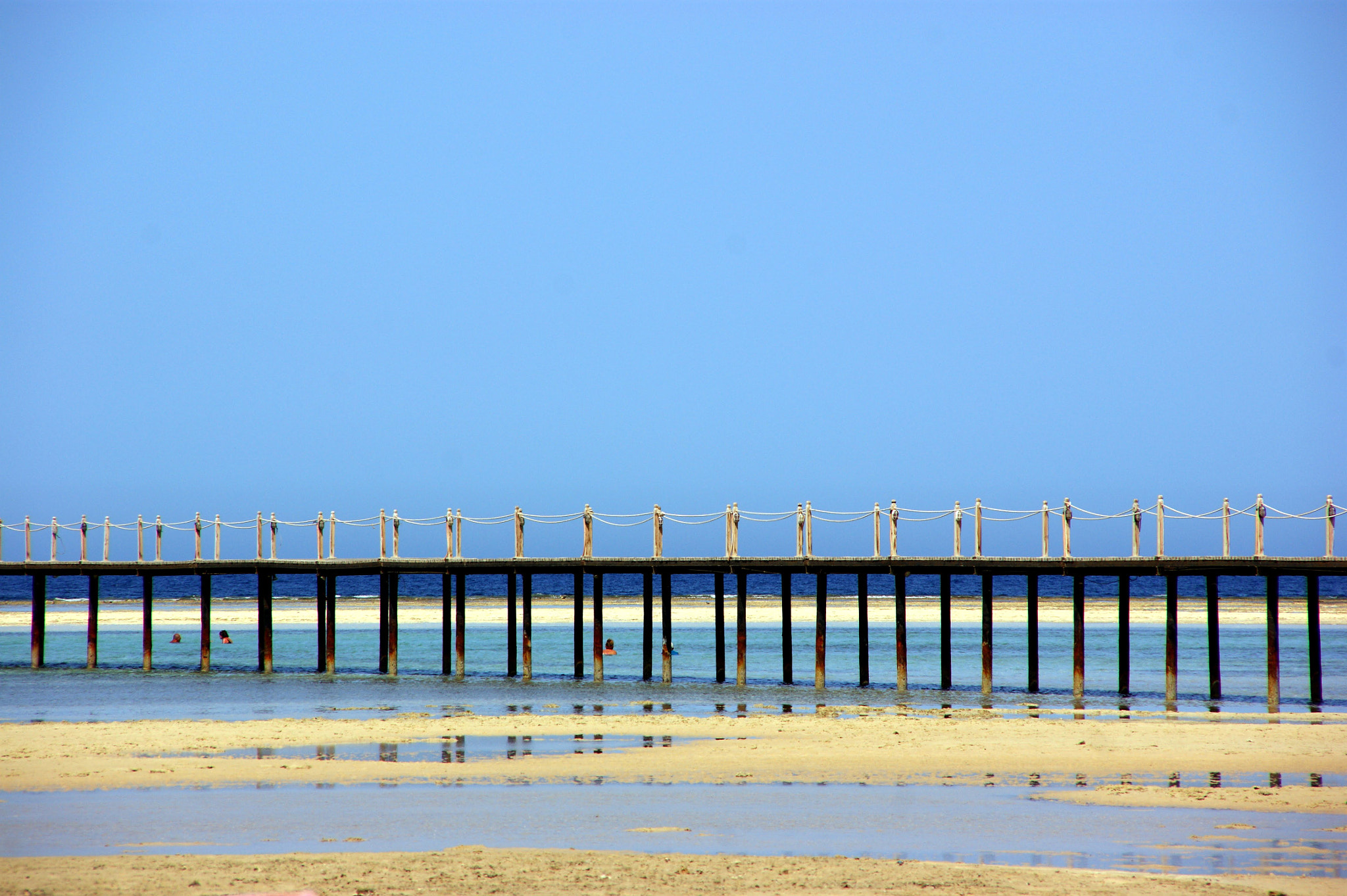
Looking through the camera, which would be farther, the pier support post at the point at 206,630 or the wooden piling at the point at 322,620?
the pier support post at the point at 206,630

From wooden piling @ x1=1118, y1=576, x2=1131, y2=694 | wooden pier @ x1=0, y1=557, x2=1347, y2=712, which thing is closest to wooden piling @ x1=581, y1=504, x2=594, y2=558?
wooden pier @ x1=0, y1=557, x2=1347, y2=712

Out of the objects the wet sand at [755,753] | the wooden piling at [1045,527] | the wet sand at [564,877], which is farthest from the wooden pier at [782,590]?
the wet sand at [564,877]

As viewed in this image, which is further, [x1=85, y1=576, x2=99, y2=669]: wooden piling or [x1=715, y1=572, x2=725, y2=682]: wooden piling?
[x1=85, y1=576, x2=99, y2=669]: wooden piling

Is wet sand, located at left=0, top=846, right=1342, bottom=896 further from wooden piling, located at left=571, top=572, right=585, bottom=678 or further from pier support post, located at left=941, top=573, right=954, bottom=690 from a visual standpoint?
wooden piling, located at left=571, top=572, right=585, bottom=678

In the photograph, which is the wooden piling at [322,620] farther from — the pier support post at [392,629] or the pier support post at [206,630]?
the pier support post at [206,630]

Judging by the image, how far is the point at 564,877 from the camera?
11.2m

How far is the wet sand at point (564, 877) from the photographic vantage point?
10.7m

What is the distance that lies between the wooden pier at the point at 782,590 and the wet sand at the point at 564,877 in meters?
14.1

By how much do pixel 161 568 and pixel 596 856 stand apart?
2496 cm

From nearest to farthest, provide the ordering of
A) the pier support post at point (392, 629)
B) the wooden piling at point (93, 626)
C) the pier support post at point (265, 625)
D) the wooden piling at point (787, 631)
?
the wooden piling at point (787, 631) < the pier support post at point (392, 629) < the pier support post at point (265, 625) < the wooden piling at point (93, 626)

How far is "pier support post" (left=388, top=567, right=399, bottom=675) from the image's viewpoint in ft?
104

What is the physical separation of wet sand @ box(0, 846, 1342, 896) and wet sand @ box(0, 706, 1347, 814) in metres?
4.29

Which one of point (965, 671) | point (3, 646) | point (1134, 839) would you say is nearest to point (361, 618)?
point (3, 646)

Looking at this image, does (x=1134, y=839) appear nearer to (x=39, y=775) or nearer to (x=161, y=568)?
(x=39, y=775)
